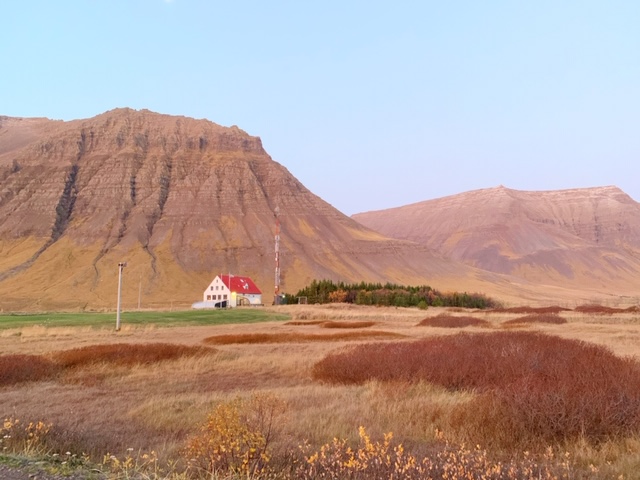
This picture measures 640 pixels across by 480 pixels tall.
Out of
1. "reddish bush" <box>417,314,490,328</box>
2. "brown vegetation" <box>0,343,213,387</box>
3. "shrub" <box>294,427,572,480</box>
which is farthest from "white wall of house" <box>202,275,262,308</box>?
"shrub" <box>294,427,572,480</box>

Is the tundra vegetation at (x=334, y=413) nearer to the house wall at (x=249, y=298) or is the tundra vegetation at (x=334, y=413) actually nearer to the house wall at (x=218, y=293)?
the house wall at (x=249, y=298)

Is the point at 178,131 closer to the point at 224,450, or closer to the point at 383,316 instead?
the point at 383,316

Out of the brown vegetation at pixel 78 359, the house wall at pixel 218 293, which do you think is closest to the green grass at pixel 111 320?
the brown vegetation at pixel 78 359

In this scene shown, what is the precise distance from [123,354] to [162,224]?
12298 centimetres

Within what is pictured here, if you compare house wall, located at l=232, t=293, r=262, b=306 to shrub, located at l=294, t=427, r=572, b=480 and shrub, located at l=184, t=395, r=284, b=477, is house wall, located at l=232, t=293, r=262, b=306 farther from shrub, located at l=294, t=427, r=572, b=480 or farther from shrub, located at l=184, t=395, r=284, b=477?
shrub, located at l=294, t=427, r=572, b=480

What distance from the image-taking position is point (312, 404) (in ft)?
38.3

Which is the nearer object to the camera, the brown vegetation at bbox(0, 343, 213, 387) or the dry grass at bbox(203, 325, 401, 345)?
the brown vegetation at bbox(0, 343, 213, 387)

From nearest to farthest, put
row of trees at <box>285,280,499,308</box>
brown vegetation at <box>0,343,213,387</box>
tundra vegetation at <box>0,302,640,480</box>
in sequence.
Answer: tundra vegetation at <box>0,302,640,480</box> → brown vegetation at <box>0,343,213,387</box> → row of trees at <box>285,280,499,308</box>

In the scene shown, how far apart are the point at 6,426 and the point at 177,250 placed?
12711cm

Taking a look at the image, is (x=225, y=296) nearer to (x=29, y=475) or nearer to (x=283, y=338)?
(x=283, y=338)

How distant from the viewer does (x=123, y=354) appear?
20.7 meters

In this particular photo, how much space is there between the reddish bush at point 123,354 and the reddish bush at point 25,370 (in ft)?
2.81

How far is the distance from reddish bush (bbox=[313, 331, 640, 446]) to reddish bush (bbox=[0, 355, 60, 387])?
8460mm

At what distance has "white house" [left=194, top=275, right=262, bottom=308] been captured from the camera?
9469 cm
